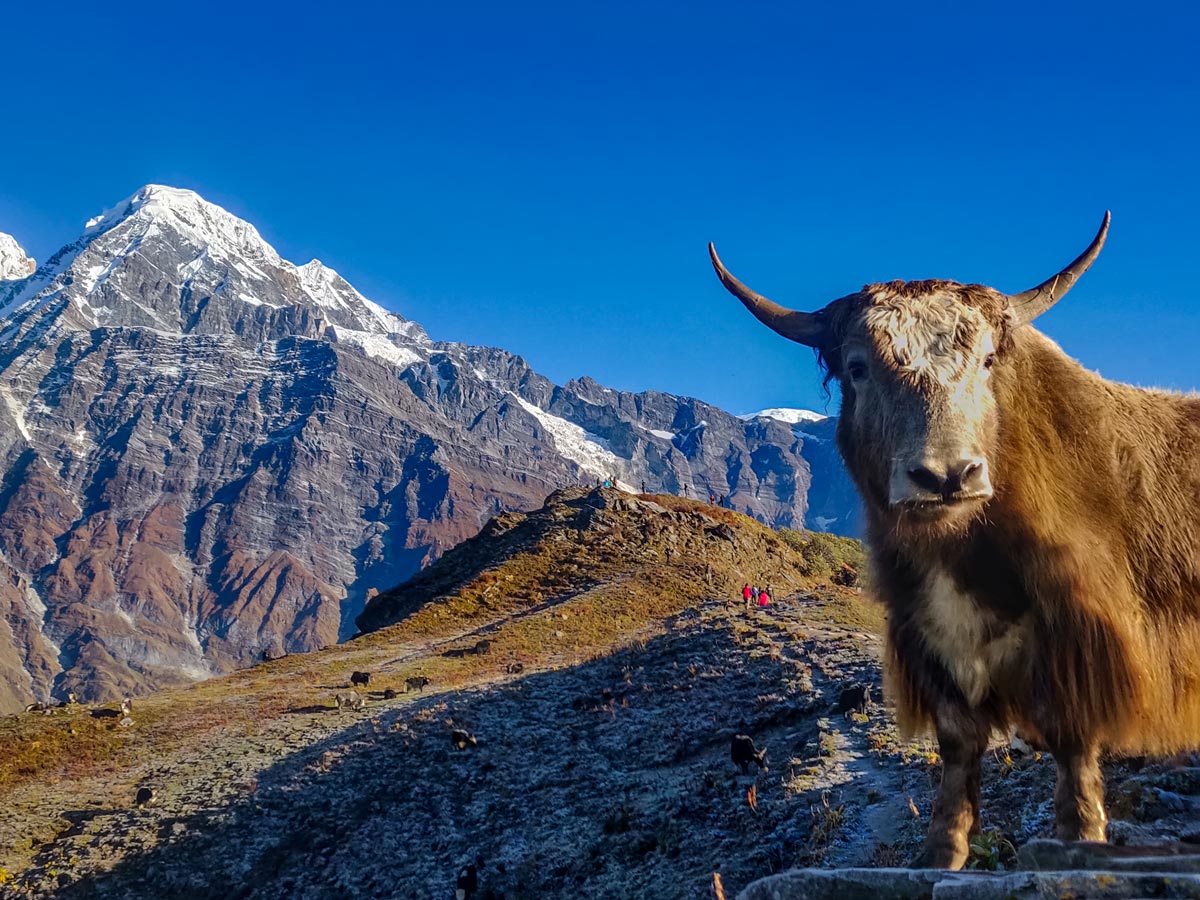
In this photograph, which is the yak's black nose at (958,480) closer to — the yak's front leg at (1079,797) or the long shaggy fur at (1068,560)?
the long shaggy fur at (1068,560)

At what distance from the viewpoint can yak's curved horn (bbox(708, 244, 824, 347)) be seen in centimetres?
602

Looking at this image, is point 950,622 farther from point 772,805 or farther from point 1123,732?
point 772,805

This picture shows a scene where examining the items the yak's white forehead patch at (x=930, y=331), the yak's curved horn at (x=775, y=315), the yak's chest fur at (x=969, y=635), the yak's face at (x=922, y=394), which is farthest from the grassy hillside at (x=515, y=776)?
the yak's curved horn at (x=775, y=315)

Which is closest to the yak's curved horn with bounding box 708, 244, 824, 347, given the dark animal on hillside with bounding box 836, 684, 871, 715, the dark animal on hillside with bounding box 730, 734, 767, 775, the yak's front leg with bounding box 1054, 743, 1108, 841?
the yak's front leg with bounding box 1054, 743, 1108, 841

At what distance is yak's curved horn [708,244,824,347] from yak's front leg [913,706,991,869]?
2784 mm

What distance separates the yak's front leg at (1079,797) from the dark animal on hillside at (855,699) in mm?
8726

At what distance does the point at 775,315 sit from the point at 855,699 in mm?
9719

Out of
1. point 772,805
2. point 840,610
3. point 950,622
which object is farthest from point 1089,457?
point 840,610

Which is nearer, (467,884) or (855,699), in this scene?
(467,884)

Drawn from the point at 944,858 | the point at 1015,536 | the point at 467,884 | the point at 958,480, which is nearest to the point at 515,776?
the point at 467,884

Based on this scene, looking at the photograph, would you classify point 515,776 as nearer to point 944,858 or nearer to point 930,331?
point 944,858

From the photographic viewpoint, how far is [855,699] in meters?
13.8

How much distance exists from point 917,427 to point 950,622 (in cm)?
143

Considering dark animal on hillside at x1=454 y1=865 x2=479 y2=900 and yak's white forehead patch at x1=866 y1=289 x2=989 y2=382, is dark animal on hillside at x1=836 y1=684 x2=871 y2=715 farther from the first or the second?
yak's white forehead patch at x1=866 y1=289 x2=989 y2=382
